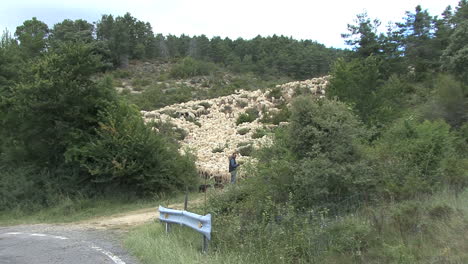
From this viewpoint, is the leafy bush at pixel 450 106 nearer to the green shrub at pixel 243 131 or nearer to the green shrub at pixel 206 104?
the green shrub at pixel 243 131

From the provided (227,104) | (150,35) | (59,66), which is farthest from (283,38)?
(59,66)

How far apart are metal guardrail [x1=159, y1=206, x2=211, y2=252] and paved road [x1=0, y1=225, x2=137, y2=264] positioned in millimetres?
1106

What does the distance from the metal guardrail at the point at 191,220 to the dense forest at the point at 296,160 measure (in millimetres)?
329

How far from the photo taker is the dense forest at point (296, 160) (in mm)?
7465

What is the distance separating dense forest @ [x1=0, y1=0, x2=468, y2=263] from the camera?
24.5ft

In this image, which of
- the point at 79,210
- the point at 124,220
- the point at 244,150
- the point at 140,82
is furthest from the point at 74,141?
the point at 140,82

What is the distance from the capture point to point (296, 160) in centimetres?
1023

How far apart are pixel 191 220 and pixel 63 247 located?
9.37 feet

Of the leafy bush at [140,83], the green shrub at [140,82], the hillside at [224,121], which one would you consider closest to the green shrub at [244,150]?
the hillside at [224,121]

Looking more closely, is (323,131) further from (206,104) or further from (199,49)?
(199,49)

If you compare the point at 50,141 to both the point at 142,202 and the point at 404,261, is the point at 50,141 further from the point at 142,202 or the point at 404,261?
the point at 404,261

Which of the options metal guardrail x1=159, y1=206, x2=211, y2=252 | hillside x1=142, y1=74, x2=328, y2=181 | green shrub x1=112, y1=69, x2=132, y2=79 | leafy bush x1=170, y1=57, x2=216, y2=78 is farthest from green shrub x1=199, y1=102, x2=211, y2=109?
green shrub x1=112, y1=69, x2=132, y2=79

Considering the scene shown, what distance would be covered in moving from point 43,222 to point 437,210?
12.3m

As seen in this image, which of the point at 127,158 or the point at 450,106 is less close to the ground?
the point at 450,106
